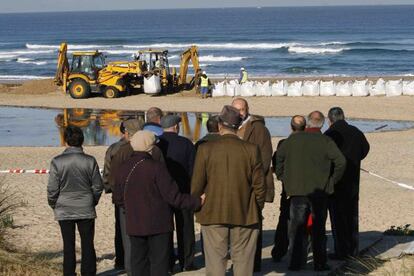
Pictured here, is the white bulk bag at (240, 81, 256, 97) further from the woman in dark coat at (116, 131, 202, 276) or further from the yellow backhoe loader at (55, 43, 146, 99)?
the woman in dark coat at (116, 131, 202, 276)

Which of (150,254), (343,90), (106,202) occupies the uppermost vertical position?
(343,90)

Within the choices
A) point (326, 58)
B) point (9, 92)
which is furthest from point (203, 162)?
point (326, 58)

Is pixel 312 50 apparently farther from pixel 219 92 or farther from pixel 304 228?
pixel 304 228

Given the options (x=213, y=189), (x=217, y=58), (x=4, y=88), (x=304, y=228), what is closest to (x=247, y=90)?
(x=4, y=88)

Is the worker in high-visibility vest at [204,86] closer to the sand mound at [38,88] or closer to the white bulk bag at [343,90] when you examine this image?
the white bulk bag at [343,90]

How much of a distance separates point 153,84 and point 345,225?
26.5 metres

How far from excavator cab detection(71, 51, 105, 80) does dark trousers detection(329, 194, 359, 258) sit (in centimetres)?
2765

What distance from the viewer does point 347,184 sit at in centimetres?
921

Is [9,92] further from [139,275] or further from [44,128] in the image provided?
[139,275]

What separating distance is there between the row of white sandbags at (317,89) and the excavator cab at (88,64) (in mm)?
4912

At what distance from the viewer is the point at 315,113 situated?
879cm

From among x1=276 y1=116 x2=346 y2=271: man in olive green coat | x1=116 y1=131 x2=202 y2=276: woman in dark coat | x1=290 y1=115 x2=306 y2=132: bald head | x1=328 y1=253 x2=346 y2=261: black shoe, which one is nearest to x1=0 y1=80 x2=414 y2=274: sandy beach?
x1=328 y1=253 x2=346 y2=261: black shoe

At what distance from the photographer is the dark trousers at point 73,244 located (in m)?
8.23

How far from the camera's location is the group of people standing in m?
7.02
